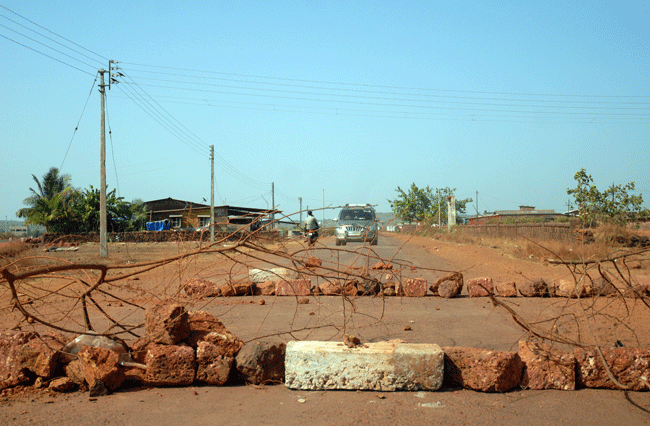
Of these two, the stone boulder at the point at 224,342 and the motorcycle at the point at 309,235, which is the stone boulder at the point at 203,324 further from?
the motorcycle at the point at 309,235

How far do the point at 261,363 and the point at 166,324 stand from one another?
2.98 feet

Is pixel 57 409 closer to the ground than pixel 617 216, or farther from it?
A: closer to the ground

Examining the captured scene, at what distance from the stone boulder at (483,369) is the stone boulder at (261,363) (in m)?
1.50

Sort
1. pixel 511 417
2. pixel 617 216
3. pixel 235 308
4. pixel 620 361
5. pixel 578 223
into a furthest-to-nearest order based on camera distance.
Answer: pixel 617 216, pixel 578 223, pixel 235 308, pixel 620 361, pixel 511 417

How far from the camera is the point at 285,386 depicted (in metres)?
4.02

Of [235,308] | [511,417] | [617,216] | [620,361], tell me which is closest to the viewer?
[511,417]

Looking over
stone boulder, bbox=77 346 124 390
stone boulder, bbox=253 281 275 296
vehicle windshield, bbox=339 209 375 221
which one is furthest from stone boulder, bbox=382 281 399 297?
vehicle windshield, bbox=339 209 375 221

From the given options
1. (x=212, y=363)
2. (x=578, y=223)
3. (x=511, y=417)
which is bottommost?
(x=511, y=417)

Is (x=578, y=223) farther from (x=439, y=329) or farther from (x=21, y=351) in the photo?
(x=21, y=351)

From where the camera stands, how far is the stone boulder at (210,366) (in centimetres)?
A: 400

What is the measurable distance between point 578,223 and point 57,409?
1940 centimetres

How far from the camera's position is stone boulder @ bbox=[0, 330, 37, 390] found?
3941 mm

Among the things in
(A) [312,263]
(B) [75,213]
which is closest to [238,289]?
(A) [312,263]

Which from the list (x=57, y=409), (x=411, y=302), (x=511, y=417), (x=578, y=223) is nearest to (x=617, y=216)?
(x=578, y=223)
